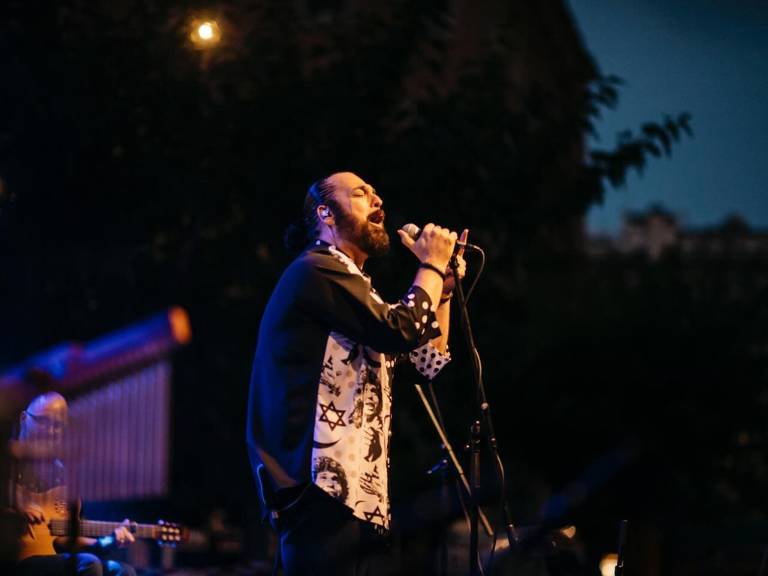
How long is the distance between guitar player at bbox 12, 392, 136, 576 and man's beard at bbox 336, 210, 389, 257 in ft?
4.31

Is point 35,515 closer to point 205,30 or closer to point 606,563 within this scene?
point 606,563

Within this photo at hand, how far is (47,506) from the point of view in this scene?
16.4 feet

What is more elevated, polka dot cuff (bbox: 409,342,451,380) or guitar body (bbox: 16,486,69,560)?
polka dot cuff (bbox: 409,342,451,380)

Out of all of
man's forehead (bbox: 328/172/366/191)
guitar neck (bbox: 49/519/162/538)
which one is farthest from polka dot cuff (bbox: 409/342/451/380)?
guitar neck (bbox: 49/519/162/538)

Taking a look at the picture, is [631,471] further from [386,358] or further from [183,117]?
[183,117]

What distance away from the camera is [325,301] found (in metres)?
3.80

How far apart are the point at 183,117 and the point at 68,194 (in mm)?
1152

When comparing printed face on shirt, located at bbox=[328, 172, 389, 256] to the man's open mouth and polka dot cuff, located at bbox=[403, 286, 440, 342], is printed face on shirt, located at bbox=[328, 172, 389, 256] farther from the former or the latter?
polka dot cuff, located at bbox=[403, 286, 440, 342]

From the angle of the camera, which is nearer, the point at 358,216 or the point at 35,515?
the point at 358,216

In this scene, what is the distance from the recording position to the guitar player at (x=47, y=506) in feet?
10.7

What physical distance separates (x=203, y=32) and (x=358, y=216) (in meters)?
5.68

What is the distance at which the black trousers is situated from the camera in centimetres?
362

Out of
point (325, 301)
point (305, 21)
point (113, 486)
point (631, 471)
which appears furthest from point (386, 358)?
point (305, 21)

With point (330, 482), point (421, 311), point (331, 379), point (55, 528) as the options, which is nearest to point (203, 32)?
point (55, 528)
